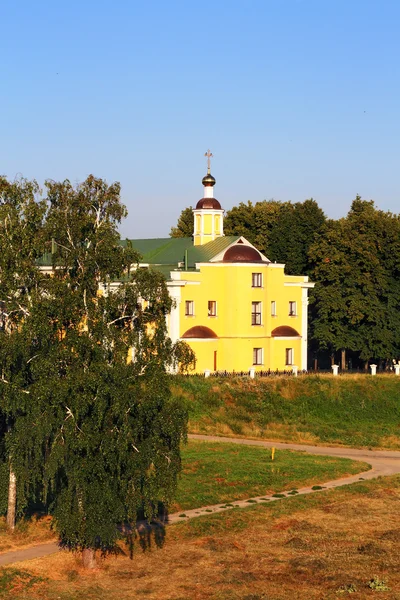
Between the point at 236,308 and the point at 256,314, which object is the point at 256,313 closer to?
the point at 256,314

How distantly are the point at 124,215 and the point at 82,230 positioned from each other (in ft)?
4.67

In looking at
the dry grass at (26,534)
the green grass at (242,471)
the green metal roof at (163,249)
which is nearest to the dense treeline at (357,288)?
the green metal roof at (163,249)

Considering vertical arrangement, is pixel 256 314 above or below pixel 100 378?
above

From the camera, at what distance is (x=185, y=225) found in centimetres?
9950

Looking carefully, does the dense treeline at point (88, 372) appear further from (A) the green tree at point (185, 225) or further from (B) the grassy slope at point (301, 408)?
(A) the green tree at point (185, 225)

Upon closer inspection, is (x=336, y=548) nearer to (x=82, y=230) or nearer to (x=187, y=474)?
(x=187, y=474)

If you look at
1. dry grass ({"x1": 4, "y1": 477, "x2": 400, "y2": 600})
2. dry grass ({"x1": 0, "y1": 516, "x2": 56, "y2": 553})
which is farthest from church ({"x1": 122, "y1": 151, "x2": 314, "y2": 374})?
dry grass ({"x1": 0, "y1": 516, "x2": 56, "y2": 553})

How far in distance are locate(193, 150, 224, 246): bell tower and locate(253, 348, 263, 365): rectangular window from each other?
9203mm

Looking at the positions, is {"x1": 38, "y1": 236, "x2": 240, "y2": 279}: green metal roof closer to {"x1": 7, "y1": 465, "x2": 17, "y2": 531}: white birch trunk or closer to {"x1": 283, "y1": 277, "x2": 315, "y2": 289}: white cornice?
{"x1": 283, "y1": 277, "x2": 315, "y2": 289}: white cornice

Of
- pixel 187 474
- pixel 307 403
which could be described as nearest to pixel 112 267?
pixel 187 474

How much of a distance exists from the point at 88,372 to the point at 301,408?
33077mm

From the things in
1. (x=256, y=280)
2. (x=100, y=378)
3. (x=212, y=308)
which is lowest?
(x=100, y=378)

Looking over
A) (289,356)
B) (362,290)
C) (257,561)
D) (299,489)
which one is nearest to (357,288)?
(362,290)

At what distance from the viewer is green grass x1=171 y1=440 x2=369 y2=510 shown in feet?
135
